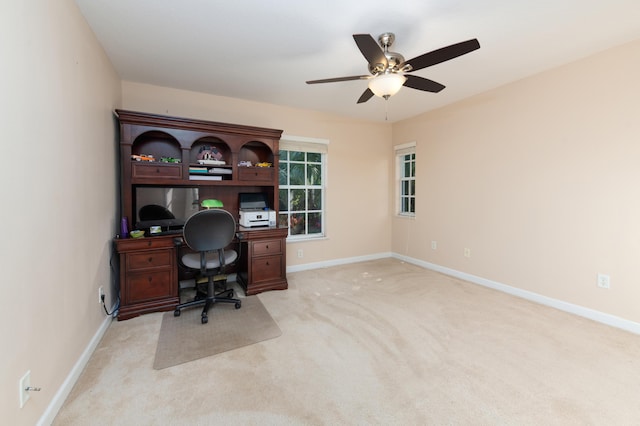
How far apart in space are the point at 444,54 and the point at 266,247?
258 cm

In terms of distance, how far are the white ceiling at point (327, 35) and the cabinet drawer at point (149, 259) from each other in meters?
1.89

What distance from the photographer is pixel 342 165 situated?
4.55m

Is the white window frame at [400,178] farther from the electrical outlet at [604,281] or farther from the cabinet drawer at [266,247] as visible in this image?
the cabinet drawer at [266,247]

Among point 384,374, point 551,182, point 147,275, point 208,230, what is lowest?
point 384,374

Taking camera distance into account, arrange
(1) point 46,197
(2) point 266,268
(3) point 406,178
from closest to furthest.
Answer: (1) point 46,197
(2) point 266,268
(3) point 406,178

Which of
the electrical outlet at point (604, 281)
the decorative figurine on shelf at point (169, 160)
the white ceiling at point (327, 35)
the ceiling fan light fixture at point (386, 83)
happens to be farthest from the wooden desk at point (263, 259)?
the electrical outlet at point (604, 281)

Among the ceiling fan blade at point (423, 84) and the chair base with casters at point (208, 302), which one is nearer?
the ceiling fan blade at point (423, 84)

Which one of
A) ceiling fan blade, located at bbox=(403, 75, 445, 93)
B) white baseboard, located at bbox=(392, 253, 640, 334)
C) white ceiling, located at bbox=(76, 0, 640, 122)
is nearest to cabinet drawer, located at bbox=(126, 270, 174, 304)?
white ceiling, located at bbox=(76, 0, 640, 122)

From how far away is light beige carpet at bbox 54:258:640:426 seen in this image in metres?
→ 1.47

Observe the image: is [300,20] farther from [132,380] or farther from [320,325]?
[132,380]

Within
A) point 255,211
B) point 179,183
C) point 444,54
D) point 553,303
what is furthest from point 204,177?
point 553,303

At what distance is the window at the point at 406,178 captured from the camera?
15.3 feet

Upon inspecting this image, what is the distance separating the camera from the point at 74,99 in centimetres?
180

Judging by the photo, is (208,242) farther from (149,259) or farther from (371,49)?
(371,49)
